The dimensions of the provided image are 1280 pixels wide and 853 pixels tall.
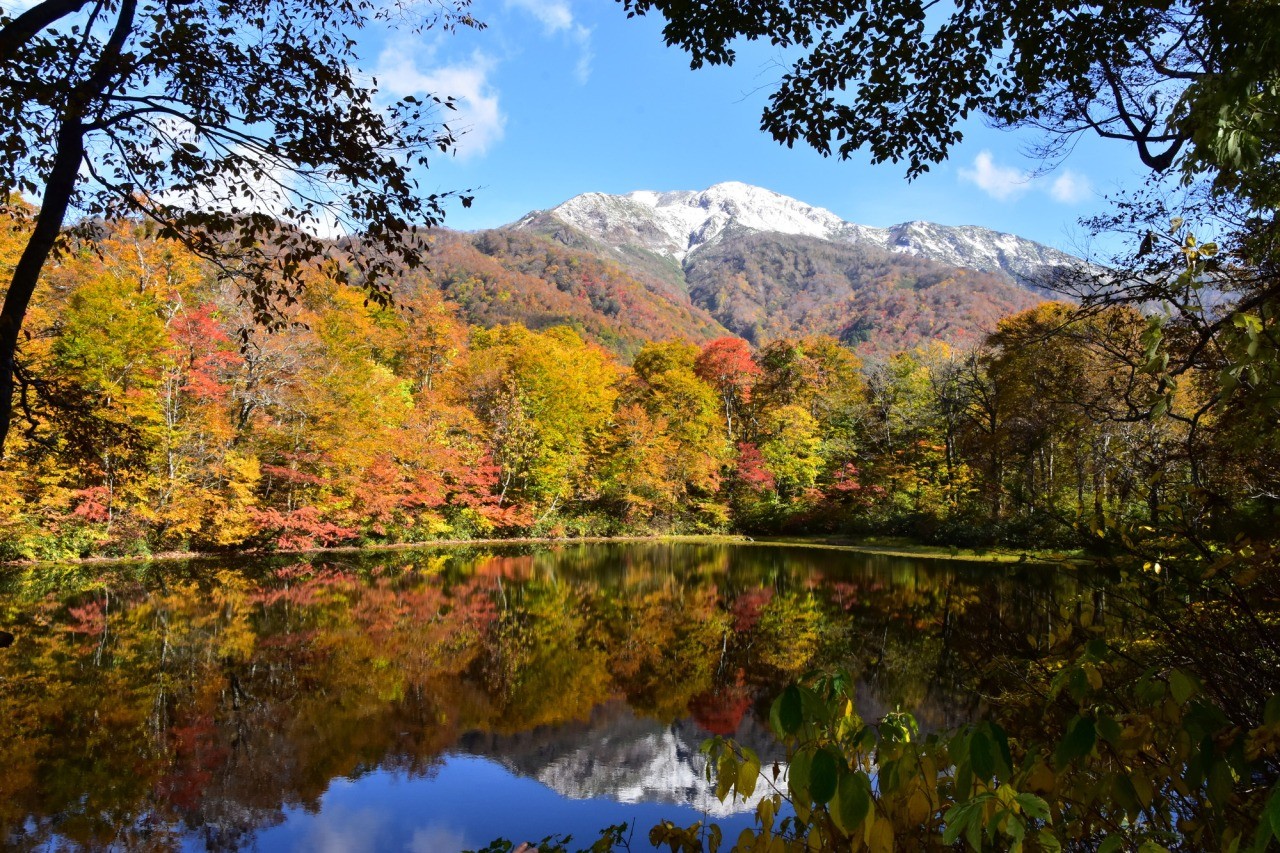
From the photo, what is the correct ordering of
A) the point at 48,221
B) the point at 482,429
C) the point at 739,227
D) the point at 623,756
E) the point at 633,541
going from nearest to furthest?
the point at 48,221
the point at 623,756
the point at 482,429
the point at 633,541
the point at 739,227

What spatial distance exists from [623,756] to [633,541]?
20.7 m

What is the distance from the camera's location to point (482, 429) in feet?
82.4

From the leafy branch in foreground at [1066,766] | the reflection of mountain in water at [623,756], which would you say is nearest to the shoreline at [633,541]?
the reflection of mountain in water at [623,756]

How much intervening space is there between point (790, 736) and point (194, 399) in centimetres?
1953

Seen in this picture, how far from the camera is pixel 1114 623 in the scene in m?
7.41

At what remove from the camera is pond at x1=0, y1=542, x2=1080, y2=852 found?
4566 millimetres

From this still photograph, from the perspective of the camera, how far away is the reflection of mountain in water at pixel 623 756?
522cm

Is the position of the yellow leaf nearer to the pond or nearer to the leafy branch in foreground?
the leafy branch in foreground

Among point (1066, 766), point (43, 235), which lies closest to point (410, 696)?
point (43, 235)

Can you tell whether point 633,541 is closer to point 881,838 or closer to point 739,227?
point 881,838

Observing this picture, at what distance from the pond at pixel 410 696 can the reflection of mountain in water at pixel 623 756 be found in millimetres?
22

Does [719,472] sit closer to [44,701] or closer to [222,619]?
[222,619]

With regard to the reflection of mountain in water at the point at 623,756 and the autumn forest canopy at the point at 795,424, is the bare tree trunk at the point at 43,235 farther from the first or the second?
the reflection of mountain in water at the point at 623,756

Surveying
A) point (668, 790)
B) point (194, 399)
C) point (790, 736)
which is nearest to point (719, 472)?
point (194, 399)
